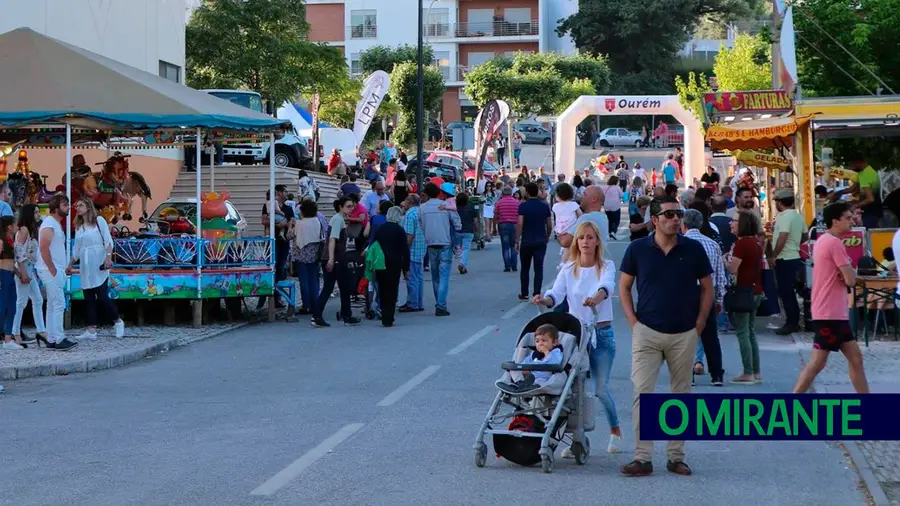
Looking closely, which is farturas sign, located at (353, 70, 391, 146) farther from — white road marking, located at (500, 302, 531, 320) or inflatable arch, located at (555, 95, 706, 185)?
white road marking, located at (500, 302, 531, 320)

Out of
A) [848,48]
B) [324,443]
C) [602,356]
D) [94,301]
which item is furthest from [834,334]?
[848,48]

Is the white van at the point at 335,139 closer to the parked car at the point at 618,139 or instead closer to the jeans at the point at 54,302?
the parked car at the point at 618,139

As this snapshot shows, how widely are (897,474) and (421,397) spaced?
445cm

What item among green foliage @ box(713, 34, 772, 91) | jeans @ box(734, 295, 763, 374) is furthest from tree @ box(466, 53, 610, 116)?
jeans @ box(734, 295, 763, 374)

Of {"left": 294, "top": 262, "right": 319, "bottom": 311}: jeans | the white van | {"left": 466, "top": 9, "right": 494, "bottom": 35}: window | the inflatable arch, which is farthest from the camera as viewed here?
{"left": 466, "top": 9, "right": 494, "bottom": 35}: window

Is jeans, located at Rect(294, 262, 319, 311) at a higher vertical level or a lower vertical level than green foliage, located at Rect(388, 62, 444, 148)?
lower

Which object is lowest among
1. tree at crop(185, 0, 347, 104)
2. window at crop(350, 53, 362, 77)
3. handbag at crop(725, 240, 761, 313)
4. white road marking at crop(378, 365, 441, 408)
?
white road marking at crop(378, 365, 441, 408)

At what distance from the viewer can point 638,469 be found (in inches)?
328

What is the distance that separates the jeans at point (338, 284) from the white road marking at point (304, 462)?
24.1ft

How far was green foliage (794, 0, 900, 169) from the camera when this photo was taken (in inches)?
1017

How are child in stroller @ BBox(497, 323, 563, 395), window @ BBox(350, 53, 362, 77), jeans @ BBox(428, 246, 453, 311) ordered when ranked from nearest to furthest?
child in stroller @ BBox(497, 323, 563, 395)
jeans @ BBox(428, 246, 453, 311)
window @ BBox(350, 53, 362, 77)

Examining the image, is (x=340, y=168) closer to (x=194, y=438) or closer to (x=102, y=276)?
(x=102, y=276)

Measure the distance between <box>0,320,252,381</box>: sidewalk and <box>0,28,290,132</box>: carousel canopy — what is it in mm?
2770

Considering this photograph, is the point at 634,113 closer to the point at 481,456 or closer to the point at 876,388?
the point at 876,388
